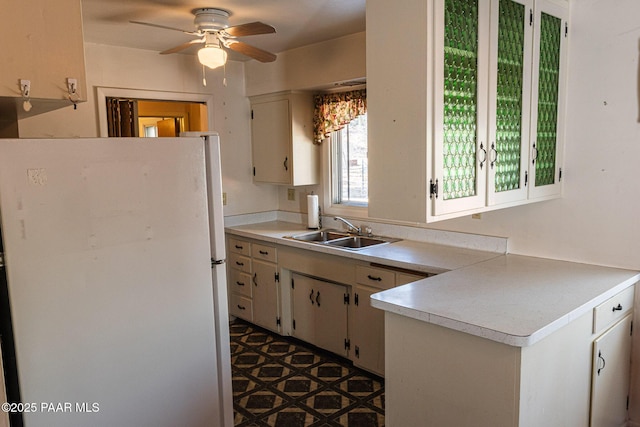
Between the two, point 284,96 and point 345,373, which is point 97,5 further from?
point 345,373

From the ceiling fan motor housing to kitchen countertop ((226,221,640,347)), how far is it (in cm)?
159

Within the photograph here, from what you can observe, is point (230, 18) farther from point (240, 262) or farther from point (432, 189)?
point (240, 262)

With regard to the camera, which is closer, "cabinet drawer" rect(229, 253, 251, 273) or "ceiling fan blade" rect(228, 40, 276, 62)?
"ceiling fan blade" rect(228, 40, 276, 62)

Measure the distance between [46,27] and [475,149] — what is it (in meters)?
1.67

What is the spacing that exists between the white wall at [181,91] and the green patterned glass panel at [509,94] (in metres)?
2.57

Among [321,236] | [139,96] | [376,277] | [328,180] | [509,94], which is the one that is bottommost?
[376,277]

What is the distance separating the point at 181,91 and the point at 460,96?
2614mm

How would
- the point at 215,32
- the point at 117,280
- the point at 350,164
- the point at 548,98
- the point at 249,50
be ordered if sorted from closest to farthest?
1. the point at 117,280
2. the point at 548,98
3. the point at 215,32
4. the point at 249,50
5. the point at 350,164

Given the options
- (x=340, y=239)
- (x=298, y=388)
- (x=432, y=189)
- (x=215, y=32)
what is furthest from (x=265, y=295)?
(x=432, y=189)

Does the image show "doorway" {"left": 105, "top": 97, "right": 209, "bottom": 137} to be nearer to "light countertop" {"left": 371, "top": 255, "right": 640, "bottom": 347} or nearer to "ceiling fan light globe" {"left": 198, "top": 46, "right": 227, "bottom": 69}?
"ceiling fan light globe" {"left": 198, "top": 46, "right": 227, "bottom": 69}

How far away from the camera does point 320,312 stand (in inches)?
136

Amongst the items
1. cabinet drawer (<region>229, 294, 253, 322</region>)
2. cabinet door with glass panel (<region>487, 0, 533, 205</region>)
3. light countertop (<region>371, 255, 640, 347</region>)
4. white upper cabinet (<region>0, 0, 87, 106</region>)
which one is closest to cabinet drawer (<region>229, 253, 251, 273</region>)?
cabinet drawer (<region>229, 294, 253, 322</region>)

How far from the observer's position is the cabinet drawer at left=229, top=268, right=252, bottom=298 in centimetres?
405

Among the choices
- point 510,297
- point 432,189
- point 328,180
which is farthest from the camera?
point 328,180
